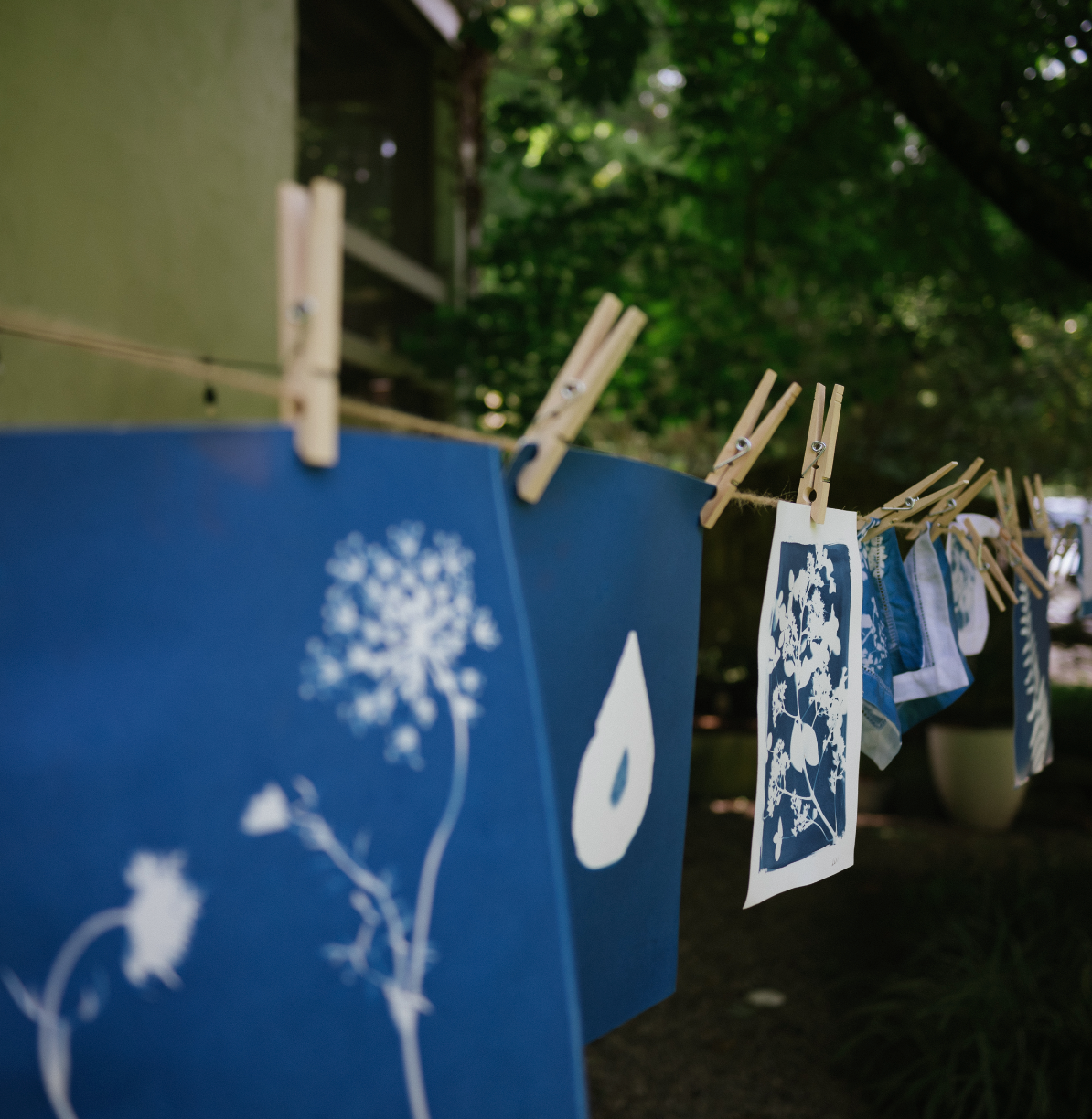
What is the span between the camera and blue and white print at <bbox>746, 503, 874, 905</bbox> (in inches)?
41.1

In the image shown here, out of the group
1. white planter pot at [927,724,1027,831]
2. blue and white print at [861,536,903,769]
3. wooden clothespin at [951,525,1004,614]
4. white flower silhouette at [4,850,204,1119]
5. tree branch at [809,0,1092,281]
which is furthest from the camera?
white planter pot at [927,724,1027,831]

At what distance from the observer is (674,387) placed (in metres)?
4.21

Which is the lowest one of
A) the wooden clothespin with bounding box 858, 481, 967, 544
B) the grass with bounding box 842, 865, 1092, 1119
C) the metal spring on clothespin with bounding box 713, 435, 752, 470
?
the grass with bounding box 842, 865, 1092, 1119

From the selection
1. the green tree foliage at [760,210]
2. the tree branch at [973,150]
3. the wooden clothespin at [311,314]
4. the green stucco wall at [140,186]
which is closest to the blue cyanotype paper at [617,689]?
the wooden clothespin at [311,314]

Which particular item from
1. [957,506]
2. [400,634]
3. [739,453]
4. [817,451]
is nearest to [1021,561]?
[957,506]

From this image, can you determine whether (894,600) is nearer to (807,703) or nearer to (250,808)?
(807,703)

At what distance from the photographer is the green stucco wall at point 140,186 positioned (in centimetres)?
218

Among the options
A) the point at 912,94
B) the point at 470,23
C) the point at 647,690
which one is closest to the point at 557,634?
the point at 647,690

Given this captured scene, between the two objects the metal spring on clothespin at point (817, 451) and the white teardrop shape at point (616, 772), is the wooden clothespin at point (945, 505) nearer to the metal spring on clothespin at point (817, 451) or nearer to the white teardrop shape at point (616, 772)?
the metal spring on clothespin at point (817, 451)

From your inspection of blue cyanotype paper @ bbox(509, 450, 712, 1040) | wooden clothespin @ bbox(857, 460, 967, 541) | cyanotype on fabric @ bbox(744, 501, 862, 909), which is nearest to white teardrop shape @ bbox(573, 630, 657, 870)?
blue cyanotype paper @ bbox(509, 450, 712, 1040)

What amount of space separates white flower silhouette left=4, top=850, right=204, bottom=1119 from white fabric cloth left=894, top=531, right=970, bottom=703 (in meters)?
1.07

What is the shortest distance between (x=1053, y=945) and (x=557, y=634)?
10.2ft

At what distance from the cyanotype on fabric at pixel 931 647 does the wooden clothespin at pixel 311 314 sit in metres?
1.04

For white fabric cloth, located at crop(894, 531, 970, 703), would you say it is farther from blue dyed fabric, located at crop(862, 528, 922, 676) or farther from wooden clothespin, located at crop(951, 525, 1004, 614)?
wooden clothespin, located at crop(951, 525, 1004, 614)
